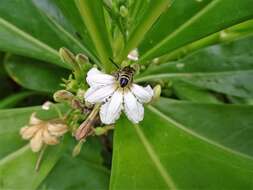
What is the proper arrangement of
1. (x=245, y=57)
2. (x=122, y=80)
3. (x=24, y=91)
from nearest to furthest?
1. (x=122, y=80)
2. (x=245, y=57)
3. (x=24, y=91)

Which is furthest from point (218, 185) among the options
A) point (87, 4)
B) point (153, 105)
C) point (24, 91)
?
point (24, 91)

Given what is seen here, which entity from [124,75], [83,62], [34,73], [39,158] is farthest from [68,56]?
[34,73]

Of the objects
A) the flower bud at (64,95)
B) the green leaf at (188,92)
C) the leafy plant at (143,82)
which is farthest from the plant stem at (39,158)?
the green leaf at (188,92)

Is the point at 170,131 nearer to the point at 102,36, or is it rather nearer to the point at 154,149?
the point at 154,149

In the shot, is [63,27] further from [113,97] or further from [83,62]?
[113,97]

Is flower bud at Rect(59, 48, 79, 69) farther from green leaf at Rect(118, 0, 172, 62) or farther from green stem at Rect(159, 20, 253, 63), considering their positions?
green stem at Rect(159, 20, 253, 63)

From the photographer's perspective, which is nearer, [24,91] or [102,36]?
[102,36]

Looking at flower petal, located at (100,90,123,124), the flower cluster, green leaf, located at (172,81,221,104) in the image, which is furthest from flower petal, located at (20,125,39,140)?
green leaf, located at (172,81,221,104)

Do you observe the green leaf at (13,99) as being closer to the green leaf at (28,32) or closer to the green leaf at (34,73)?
the green leaf at (34,73)
